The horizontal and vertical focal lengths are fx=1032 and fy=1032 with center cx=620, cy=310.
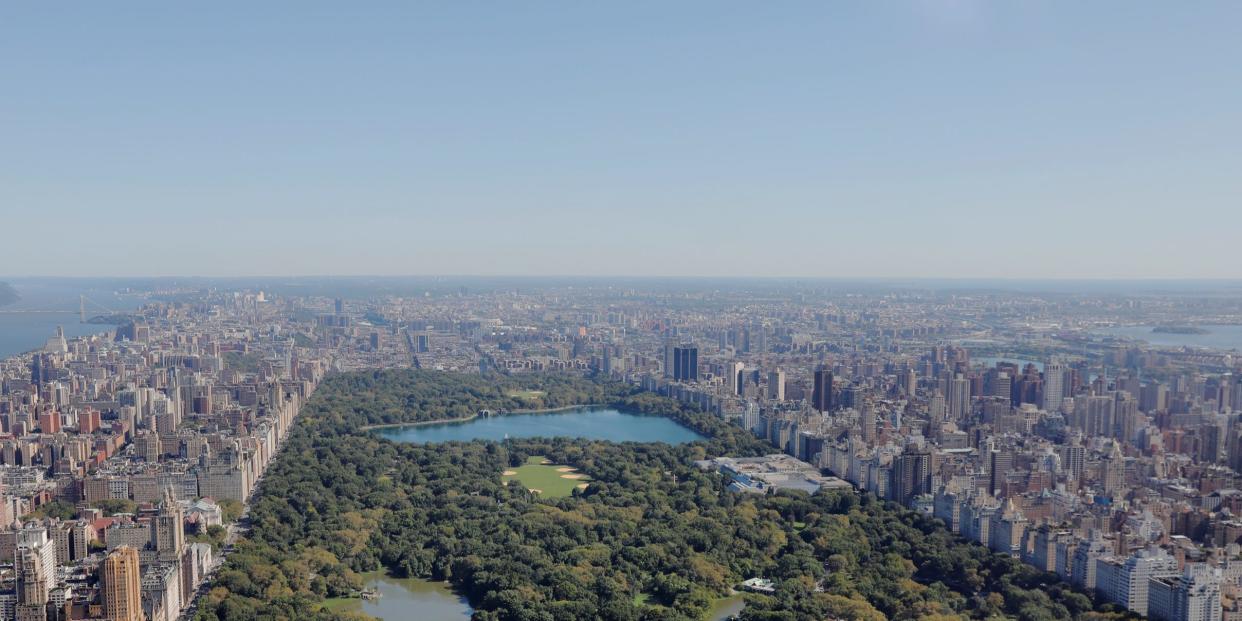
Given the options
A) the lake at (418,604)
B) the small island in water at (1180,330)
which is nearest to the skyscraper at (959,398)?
the small island in water at (1180,330)

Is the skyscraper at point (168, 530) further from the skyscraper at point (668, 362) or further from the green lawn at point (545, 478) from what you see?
the skyscraper at point (668, 362)

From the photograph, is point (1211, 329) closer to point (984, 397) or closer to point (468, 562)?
point (984, 397)

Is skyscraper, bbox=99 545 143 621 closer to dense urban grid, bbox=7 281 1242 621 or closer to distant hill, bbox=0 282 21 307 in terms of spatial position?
dense urban grid, bbox=7 281 1242 621

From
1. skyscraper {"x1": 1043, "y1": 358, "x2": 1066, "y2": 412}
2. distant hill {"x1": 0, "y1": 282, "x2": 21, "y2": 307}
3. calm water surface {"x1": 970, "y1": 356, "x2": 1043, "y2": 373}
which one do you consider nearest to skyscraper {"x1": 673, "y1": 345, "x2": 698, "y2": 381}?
calm water surface {"x1": 970, "y1": 356, "x2": 1043, "y2": 373}

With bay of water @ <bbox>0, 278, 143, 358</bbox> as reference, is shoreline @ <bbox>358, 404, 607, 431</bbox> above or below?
below

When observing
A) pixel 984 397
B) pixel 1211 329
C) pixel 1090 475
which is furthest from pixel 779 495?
pixel 1211 329
